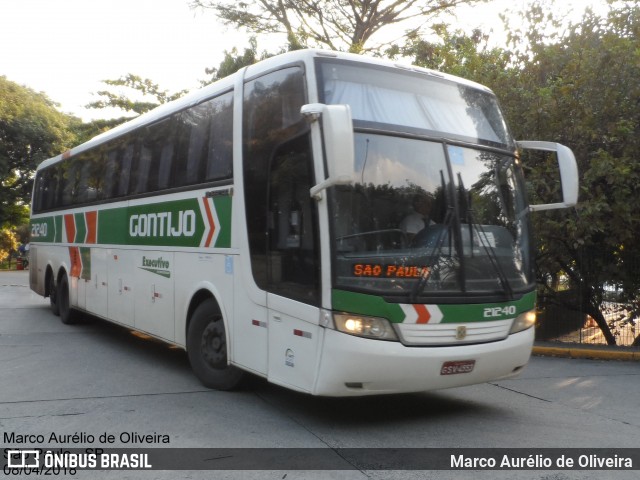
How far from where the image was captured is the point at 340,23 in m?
21.6

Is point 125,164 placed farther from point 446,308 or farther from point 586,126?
point 586,126

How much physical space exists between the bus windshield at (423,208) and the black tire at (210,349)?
2.21m

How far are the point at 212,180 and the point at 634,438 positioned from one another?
4.83 meters

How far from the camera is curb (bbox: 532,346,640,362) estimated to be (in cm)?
1053

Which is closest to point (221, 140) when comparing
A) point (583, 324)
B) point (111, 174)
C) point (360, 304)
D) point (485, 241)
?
point (360, 304)

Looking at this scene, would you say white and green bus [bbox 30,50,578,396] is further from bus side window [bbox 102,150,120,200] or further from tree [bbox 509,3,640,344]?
tree [bbox 509,3,640,344]

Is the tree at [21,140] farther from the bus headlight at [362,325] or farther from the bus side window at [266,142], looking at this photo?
the bus headlight at [362,325]

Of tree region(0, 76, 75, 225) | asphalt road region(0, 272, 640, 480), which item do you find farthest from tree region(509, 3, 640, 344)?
tree region(0, 76, 75, 225)

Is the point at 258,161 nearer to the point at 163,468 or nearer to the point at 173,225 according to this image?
the point at 173,225

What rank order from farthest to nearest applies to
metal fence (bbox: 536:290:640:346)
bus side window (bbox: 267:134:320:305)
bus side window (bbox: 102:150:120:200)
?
metal fence (bbox: 536:290:640:346) → bus side window (bbox: 102:150:120:200) → bus side window (bbox: 267:134:320:305)

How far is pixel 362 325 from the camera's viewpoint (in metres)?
5.47

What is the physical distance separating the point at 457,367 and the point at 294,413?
1683 mm

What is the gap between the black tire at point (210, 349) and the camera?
23.5 feet

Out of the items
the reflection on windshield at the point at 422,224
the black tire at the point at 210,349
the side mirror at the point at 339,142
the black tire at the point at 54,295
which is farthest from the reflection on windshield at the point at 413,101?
the black tire at the point at 54,295
